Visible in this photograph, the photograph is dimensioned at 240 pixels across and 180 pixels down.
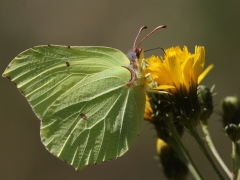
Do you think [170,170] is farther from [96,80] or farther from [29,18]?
[29,18]

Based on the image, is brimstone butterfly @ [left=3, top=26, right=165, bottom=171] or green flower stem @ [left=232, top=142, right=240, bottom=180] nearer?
green flower stem @ [left=232, top=142, right=240, bottom=180]

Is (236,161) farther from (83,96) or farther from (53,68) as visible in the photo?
(53,68)

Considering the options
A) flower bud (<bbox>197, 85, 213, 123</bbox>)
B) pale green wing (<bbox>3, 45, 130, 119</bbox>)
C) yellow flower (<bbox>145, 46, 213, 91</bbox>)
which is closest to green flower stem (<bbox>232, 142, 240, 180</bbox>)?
flower bud (<bbox>197, 85, 213, 123</bbox>)

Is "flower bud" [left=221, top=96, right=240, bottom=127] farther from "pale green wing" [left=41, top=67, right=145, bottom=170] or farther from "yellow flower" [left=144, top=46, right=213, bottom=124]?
"pale green wing" [left=41, top=67, right=145, bottom=170]

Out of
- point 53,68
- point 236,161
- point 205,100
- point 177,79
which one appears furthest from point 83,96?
point 236,161

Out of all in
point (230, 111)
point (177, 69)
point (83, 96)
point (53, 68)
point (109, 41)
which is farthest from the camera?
point (109, 41)

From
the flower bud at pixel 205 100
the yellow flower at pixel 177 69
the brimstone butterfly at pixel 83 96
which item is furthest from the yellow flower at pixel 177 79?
the flower bud at pixel 205 100
